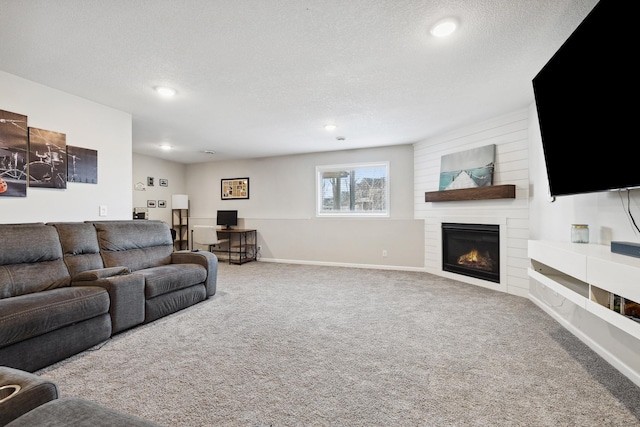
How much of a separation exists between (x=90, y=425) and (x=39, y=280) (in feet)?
7.58

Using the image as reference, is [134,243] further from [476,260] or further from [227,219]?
[476,260]

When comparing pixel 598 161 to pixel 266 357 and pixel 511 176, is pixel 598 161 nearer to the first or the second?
pixel 511 176

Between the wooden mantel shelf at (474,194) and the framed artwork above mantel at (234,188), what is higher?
the framed artwork above mantel at (234,188)

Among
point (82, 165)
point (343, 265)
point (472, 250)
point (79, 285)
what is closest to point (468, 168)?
point (472, 250)

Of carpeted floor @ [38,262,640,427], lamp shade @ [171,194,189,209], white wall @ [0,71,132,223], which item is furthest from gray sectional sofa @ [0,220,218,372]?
lamp shade @ [171,194,189,209]

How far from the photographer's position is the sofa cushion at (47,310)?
1.84m

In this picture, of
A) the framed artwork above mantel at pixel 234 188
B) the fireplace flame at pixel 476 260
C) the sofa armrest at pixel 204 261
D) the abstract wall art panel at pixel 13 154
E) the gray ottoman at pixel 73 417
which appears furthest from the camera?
the framed artwork above mantel at pixel 234 188

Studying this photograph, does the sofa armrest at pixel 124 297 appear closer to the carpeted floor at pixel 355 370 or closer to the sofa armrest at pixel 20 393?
the carpeted floor at pixel 355 370

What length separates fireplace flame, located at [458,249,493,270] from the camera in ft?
13.8

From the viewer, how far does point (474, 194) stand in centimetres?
411

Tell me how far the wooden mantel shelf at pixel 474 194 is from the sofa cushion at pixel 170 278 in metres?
3.62

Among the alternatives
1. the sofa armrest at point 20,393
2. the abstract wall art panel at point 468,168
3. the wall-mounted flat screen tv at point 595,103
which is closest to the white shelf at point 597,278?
the wall-mounted flat screen tv at point 595,103

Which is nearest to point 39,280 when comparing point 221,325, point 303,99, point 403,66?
point 221,325

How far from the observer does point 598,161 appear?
6.12 feet
